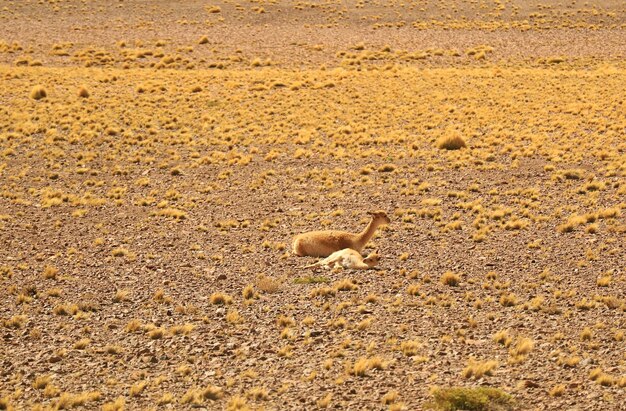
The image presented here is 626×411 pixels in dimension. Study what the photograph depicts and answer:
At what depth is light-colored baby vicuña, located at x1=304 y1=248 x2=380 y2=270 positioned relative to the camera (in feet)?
52.1

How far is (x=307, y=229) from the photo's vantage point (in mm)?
19297

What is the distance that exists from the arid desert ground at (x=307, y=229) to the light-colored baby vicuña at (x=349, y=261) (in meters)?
0.37

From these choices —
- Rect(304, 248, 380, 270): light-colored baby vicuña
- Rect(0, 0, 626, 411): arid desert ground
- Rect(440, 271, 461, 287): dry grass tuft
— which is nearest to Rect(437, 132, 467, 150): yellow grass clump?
Rect(0, 0, 626, 411): arid desert ground

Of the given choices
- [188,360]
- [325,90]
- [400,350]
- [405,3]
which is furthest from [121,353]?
[405,3]

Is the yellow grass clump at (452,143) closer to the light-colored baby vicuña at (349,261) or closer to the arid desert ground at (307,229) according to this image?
the arid desert ground at (307,229)

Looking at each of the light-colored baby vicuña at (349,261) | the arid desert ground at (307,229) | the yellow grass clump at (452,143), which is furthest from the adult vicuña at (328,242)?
the yellow grass clump at (452,143)

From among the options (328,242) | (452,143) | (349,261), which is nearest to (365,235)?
(328,242)

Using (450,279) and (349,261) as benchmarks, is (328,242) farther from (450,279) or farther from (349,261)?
(450,279)

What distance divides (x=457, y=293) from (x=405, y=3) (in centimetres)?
5333

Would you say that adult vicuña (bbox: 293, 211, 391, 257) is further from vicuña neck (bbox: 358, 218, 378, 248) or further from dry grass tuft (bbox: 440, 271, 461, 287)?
dry grass tuft (bbox: 440, 271, 461, 287)

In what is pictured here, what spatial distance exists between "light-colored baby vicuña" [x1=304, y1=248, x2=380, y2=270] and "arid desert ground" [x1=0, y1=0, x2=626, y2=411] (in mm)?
366

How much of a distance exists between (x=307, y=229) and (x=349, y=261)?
11.5 feet

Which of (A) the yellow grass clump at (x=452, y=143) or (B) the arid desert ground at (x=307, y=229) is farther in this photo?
(A) the yellow grass clump at (x=452, y=143)

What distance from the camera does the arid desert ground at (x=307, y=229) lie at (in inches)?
446
